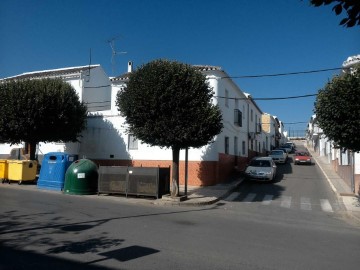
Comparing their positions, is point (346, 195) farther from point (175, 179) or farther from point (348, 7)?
point (348, 7)

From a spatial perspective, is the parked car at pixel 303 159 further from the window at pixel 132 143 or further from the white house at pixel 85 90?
the white house at pixel 85 90

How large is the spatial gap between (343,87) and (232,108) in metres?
13.2

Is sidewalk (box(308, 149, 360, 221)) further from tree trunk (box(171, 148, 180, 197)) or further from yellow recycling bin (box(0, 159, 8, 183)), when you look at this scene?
yellow recycling bin (box(0, 159, 8, 183))

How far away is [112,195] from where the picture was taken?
50.7 ft

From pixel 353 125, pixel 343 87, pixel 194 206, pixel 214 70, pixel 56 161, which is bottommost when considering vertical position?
pixel 194 206

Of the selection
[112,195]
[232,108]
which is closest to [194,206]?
[112,195]

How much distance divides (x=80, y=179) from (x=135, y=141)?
6491mm

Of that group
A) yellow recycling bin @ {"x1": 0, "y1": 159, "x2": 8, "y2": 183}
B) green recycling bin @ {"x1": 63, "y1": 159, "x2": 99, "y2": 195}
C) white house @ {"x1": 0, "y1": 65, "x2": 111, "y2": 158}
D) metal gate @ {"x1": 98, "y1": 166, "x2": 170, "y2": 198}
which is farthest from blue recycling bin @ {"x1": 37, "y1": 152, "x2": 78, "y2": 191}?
white house @ {"x1": 0, "y1": 65, "x2": 111, "y2": 158}

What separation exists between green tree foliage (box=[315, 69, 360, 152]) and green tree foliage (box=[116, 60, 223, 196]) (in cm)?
411

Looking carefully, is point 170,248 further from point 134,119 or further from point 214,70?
point 214,70

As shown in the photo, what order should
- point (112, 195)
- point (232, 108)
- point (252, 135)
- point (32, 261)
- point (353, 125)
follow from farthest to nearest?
point (252, 135) < point (232, 108) < point (112, 195) < point (353, 125) < point (32, 261)

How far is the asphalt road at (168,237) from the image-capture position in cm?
586

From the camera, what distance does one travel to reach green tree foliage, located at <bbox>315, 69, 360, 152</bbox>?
11555 mm

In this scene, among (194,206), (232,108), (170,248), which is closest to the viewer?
(170,248)
